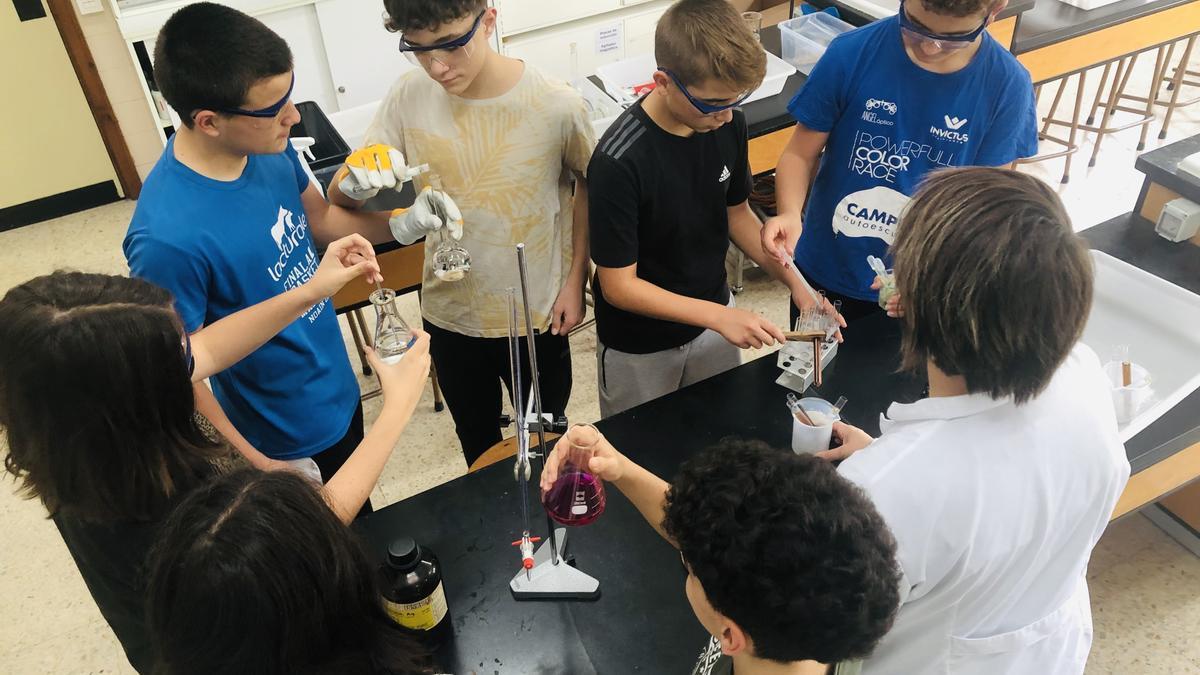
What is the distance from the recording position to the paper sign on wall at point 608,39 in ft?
14.2

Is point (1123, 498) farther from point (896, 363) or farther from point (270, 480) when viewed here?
point (270, 480)

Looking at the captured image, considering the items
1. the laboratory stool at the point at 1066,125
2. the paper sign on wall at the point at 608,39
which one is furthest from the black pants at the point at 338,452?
the laboratory stool at the point at 1066,125

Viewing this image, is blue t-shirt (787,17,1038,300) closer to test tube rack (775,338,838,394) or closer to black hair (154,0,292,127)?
test tube rack (775,338,838,394)

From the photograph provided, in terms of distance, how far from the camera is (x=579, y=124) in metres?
1.85

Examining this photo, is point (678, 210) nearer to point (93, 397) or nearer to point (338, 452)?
point (338, 452)

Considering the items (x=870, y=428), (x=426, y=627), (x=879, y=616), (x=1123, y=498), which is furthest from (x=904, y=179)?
(x=426, y=627)

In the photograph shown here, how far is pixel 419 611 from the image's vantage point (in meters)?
1.27

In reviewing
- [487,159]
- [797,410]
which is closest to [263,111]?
[487,159]

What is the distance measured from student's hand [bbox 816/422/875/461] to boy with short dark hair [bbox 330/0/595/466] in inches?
27.3

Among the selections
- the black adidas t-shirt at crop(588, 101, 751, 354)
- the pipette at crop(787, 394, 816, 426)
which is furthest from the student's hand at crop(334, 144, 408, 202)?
the pipette at crop(787, 394, 816, 426)

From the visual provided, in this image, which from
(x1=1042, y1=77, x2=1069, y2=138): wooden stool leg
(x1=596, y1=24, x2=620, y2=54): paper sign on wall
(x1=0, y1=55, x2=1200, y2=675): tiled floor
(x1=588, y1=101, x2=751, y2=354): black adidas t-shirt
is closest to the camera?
(x1=588, y1=101, x2=751, y2=354): black adidas t-shirt

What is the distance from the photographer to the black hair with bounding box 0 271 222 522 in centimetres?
105

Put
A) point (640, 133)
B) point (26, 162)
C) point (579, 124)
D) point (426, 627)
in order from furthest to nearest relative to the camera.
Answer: point (26, 162), point (579, 124), point (640, 133), point (426, 627)

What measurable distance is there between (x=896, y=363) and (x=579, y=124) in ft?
2.93
